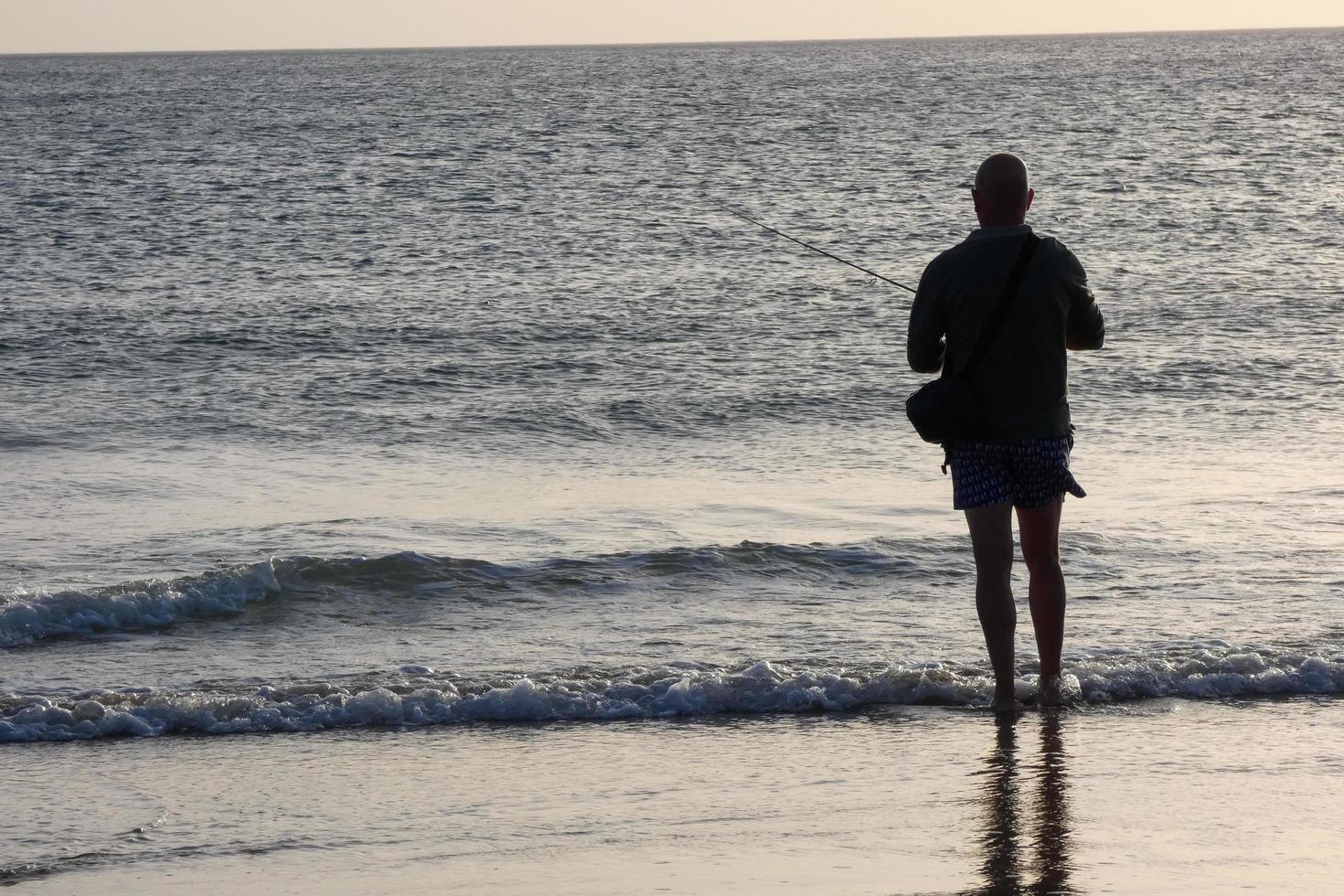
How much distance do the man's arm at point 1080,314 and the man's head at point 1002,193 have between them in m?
0.18

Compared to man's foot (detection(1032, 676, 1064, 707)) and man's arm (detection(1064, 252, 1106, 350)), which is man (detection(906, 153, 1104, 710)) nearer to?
man's arm (detection(1064, 252, 1106, 350))

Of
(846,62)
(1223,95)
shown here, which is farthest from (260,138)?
(846,62)

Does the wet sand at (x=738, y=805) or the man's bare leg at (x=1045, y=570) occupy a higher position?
the man's bare leg at (x=1045, y=570)

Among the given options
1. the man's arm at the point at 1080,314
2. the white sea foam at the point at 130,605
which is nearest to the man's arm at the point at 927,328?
the man's arm at the point at 1080,314

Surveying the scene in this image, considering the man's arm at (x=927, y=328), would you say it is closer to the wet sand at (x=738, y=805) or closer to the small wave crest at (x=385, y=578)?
the wet sand at (x=738, y=805)

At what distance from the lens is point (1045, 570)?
4.27 metres

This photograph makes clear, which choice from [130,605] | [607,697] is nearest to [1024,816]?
[607,697]

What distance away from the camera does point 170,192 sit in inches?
1104

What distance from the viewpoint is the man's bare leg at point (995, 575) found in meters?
4.19

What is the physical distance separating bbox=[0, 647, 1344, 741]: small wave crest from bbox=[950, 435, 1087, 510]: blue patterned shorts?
27.6 inches

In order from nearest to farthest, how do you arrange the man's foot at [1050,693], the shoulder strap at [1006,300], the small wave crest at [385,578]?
the shoulder strap at [1006,300]
the man's foot at [1050,693]
the small wave crest at [385,578]

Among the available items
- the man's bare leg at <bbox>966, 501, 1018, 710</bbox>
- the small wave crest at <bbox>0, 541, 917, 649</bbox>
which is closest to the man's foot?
the man's bare leg at <bbox>966, 501, 1018, 710</bbox>

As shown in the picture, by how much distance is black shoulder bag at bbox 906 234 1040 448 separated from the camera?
158 inches

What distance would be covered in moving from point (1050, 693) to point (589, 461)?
18.1 ft
